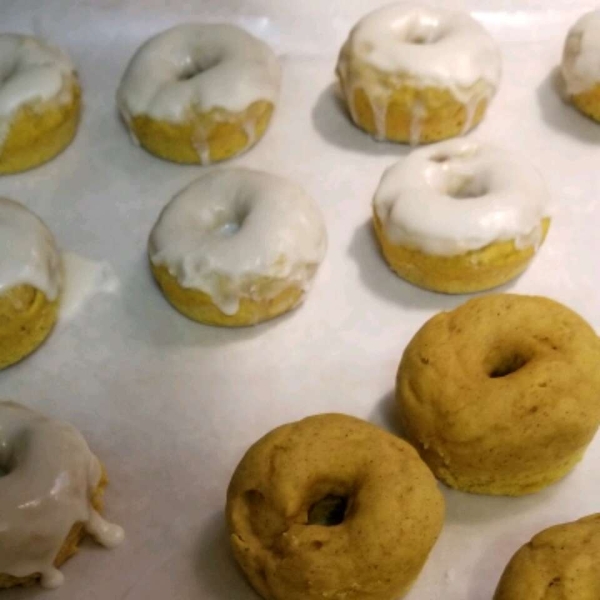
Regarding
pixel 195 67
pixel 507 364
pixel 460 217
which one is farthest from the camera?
pixel 195 67

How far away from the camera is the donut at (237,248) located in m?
1.87

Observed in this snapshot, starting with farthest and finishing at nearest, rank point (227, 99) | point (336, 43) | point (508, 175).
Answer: point (336, 43), point (227, 99), point (508, 175)

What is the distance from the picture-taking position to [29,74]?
90.0 inches

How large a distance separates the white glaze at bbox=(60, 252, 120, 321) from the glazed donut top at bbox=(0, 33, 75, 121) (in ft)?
1.46

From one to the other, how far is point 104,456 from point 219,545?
1.04 feet

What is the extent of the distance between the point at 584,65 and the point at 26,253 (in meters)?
1.47

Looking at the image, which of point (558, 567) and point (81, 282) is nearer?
point (558, 567)

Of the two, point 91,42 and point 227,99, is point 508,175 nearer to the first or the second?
point 227,99

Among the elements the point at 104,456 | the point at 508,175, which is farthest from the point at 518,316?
the point at 104,456

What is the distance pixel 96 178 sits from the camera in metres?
2.30

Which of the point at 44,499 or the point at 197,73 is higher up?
the point at 197,73

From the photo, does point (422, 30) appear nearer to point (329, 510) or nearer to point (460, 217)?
point (460, 217)

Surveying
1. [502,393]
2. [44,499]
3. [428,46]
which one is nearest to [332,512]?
[502,393]

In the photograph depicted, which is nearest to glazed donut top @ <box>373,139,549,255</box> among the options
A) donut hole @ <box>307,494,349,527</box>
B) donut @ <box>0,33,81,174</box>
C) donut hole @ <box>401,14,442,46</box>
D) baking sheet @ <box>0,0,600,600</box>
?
baking sheet @ <box>0,0,600,600</box>
